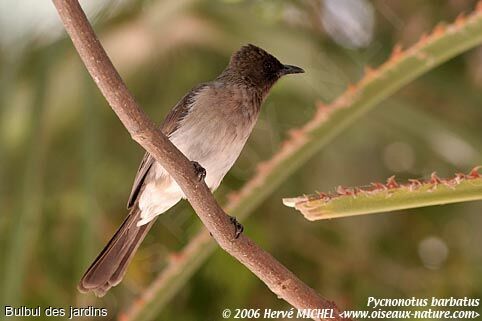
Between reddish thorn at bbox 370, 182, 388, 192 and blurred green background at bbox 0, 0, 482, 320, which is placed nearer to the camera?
reddish thorn at bbox 370, 182, 388, 192

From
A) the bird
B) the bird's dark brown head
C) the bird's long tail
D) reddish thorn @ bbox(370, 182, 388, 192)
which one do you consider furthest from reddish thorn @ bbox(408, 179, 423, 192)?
the bird's dark brown head

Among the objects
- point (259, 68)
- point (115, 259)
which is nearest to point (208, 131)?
point (259, 68)

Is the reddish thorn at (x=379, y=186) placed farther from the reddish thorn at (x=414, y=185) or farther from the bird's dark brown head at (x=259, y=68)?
the bird's dark brown head at (x=259, y=68)

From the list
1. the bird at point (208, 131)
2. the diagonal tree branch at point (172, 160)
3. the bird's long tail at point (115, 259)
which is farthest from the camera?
the bird at point (208, 131)

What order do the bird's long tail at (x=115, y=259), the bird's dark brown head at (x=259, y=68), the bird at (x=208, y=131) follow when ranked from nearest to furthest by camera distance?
1. the bird's long tail at (x=115, y=259)
2. the bird at (x=208, y=131)
3. the bird's dark brown head at (x=259, y=68)

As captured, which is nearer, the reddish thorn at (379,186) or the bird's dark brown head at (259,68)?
the reddish thorn at (379,186)

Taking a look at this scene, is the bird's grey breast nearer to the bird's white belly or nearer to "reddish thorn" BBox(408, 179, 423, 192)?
the bird's white belly

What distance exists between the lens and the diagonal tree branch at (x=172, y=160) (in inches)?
53.2

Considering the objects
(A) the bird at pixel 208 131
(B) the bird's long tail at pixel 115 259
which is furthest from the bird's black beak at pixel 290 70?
(B) the bird's long tail at pixel 115 259

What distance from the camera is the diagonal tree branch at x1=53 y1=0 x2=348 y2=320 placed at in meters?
1.35

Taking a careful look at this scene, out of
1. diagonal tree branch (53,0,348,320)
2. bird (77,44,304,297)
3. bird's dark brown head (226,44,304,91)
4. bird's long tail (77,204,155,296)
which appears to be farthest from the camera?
bird's dark brown head (226,44,304,91)

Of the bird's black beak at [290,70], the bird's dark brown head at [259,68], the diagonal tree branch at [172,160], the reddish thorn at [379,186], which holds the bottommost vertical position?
the reddish thorn at [379,186]

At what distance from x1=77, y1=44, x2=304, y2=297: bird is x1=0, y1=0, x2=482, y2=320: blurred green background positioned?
0.15 meters

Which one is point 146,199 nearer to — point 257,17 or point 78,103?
point 78,103
